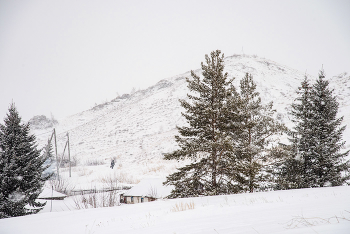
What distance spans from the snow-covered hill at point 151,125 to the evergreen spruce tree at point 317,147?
2157 cm

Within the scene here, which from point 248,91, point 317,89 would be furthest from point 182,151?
point 317,89

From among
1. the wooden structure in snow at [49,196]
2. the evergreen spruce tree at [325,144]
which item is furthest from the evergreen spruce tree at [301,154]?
the wooden structure in snow at [49,196]

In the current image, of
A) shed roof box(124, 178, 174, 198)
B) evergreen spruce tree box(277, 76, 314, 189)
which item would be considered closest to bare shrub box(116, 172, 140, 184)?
shed roof box(124, 178, 174, 198)

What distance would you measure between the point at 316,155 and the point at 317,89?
178 inches

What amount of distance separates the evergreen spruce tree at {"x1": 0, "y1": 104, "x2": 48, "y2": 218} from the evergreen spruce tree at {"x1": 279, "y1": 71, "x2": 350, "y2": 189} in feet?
53.3

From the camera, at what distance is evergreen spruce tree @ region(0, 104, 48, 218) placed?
40.2 feet

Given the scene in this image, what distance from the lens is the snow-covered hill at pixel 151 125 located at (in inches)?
1707

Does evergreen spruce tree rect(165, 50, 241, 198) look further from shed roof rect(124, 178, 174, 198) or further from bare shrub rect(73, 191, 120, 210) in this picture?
shed roof rect(124, 178, 174, 198)

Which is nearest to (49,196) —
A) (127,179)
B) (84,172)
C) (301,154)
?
(127,179)

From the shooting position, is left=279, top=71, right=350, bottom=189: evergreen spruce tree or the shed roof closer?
left=279, top=71, right=350, bottom=189: evergreen spruce tree

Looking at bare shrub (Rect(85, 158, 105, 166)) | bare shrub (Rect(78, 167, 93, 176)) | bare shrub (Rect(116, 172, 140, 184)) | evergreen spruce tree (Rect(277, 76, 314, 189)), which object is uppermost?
evergreen spruce tree (Rect(277, 76, 314, 189))

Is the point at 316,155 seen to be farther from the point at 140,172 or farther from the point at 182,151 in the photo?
the point at 140,172

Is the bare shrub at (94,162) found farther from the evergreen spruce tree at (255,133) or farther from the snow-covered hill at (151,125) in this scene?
the evergreen spruce tree at (255,133)

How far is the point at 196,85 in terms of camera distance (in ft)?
39.2
